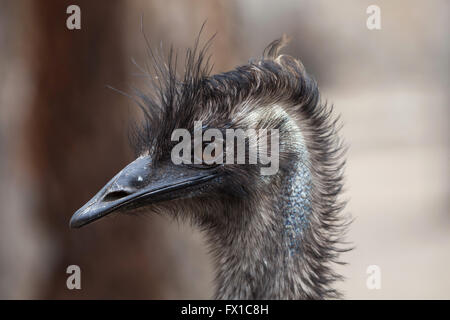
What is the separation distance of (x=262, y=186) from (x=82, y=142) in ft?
5.47

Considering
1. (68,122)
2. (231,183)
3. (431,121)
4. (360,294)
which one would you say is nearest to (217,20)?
(68,122)

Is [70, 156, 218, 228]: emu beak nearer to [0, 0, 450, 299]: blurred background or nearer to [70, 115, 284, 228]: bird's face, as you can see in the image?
Answer: [70, 115, 284, 228]: bird's face

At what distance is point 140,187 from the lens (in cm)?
190

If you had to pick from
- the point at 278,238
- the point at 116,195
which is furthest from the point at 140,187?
the point at 278,238

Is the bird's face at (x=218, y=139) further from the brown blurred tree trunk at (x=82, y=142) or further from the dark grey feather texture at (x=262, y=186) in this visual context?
the brown blurred tree trunk at (x=82, y=142)

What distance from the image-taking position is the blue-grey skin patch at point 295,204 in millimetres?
1995

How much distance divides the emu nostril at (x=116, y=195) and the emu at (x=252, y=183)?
2cm

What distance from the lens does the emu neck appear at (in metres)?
2.00

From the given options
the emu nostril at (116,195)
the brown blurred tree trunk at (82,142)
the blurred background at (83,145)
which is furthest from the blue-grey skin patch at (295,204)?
the brown blurred tree trunk at (82,142)

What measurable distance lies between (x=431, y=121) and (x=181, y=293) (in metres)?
4.77

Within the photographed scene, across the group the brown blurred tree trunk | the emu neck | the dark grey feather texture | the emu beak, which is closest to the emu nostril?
the emu beak

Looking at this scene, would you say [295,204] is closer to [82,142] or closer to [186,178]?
[186,178]

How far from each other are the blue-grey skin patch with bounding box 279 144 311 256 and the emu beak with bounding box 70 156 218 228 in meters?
0.22

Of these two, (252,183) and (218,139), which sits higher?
(218,139)
